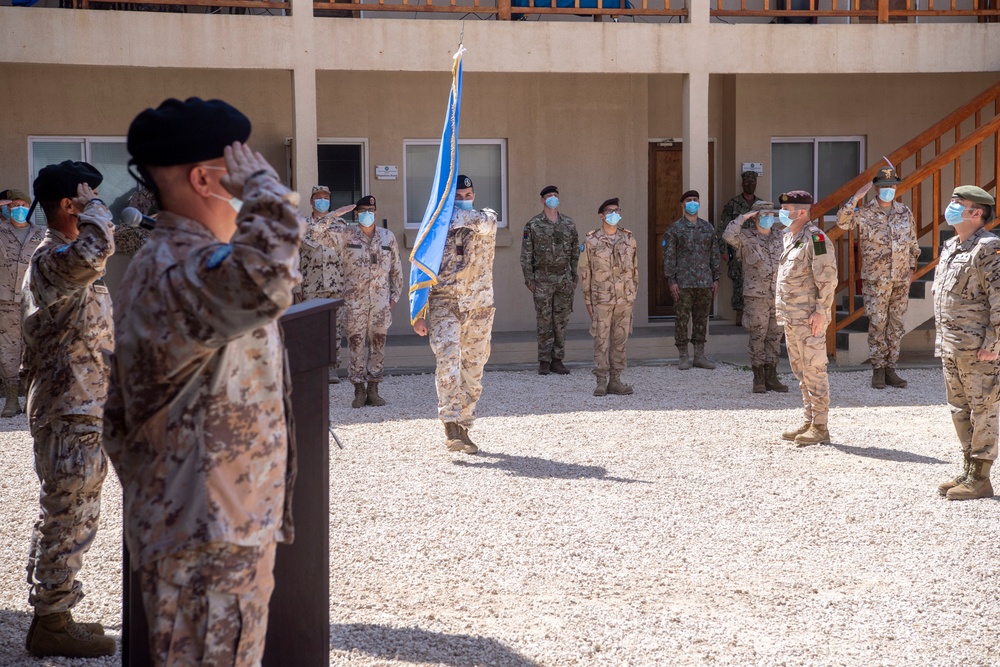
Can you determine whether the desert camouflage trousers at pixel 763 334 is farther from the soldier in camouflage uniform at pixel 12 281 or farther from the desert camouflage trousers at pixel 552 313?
the soldier in camouflage uniform at pixel 12 281

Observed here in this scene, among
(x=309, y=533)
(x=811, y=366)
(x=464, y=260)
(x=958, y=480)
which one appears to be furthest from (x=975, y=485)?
(x=309, y=533)

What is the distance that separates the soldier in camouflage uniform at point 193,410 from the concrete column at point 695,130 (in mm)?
11015

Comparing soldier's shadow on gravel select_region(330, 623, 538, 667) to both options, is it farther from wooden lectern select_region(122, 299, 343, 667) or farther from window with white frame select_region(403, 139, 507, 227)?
window with white frame select_region(403, 139, 507, 227)

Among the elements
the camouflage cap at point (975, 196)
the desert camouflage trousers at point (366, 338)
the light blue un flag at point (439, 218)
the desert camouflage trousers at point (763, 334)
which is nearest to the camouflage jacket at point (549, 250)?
the desert camouflage trousers at point (366, 338)

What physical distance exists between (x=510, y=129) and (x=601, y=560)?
9.73m

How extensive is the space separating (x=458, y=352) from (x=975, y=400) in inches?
139

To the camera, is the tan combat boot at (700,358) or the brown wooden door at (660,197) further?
the brown wooden door at (660,197)

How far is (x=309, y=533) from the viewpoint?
3773mm

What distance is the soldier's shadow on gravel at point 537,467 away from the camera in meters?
7.57

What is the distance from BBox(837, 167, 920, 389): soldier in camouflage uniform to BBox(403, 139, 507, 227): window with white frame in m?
4.92

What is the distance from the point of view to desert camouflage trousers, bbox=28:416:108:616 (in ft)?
13.7

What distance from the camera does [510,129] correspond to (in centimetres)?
1453

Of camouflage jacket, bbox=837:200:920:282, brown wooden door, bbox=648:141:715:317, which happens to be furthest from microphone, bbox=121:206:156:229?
brown wooden door, bbox=648:141:715:317

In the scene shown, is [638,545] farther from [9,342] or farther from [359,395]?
[9,342]
